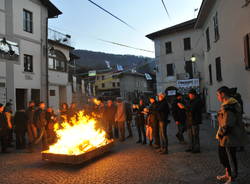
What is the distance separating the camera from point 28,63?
57.9 feet

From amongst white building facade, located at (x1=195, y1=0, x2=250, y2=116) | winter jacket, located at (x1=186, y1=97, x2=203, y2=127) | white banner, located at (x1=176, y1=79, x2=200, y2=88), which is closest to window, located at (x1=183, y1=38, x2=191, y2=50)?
white banner, located at (x1=176, y1=79, x2=200, y2=88)

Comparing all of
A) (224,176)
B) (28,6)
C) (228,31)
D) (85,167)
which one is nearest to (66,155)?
(85,167)

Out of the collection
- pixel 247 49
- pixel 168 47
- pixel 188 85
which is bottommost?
pixel 188 85

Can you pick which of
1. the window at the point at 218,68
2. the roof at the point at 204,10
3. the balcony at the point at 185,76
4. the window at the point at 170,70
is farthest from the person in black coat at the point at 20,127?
the window at the point at 170,70

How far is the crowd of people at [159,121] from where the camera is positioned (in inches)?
176

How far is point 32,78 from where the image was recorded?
58.2 feet

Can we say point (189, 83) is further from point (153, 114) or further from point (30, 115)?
point (30, 115)

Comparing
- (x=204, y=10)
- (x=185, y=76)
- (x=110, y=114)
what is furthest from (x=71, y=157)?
(x=185, y=76)

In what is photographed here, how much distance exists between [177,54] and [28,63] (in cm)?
1807

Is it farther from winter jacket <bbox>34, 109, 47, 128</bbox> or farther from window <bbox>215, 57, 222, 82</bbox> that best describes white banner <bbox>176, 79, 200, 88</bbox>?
winter jacket <bbox>34, 109, 47, 128</bbox>

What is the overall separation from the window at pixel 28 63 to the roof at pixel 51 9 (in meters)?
5.22

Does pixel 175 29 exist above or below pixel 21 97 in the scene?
above

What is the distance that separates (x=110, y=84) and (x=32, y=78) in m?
46.8

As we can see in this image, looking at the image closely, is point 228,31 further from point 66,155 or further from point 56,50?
point 56,50
